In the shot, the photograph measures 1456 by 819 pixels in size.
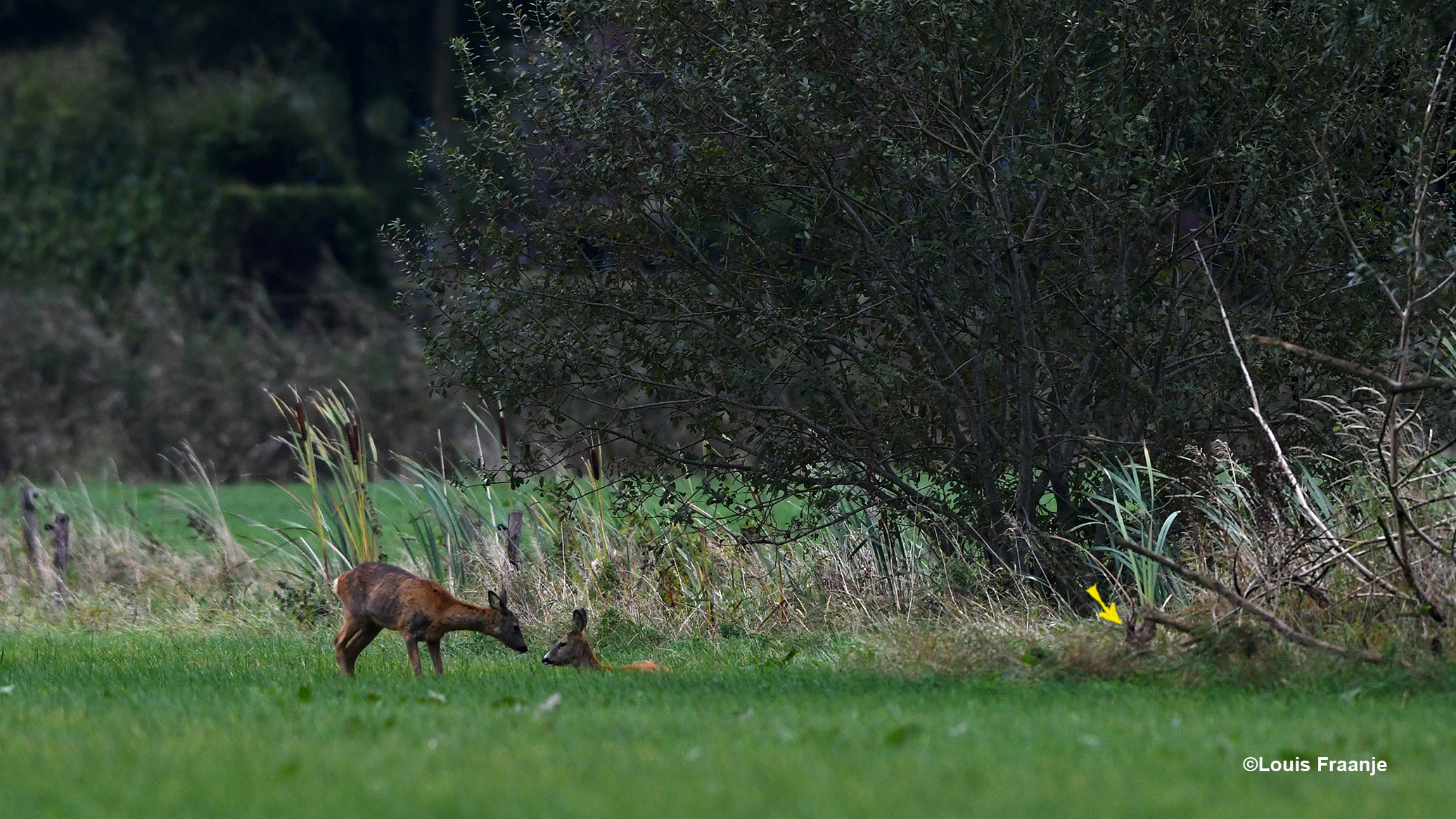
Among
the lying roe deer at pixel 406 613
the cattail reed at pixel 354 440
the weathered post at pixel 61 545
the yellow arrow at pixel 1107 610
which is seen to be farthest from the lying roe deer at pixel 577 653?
the weathered post at pixel 61 545

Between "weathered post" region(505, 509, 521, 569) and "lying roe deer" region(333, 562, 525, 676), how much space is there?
112 inches

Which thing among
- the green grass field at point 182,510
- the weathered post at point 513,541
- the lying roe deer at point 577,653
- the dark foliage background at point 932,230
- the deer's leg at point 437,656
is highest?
the dark foliage background at point 932,230

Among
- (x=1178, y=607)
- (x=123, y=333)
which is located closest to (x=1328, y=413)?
(x=1178, y=607)

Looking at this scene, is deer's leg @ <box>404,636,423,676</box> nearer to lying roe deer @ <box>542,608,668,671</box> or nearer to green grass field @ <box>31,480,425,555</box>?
lying roe deer @ <box>542,608,668,671</box>

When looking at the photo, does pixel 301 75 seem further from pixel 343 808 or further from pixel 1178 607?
pixel 343 808

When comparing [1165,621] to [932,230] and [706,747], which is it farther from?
[932,230]

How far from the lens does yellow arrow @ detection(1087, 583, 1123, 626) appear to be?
30.0 ft

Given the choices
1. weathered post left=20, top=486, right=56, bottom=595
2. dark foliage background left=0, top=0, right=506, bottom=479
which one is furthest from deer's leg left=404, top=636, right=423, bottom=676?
dark foliage background left=0, top=0, right=506, bottom=479

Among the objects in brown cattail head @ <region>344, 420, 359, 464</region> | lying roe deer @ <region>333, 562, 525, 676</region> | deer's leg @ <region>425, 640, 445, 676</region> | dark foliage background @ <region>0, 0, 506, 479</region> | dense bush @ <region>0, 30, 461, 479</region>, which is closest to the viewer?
lying roe deer @ <region>333, 562, 525, 676</region>

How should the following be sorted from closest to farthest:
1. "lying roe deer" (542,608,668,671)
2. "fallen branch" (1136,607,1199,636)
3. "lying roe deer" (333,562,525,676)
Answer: "fallen branch" (1136,607,1199,636)
"lying roe deer" (333,562,525,676)
"lying roe deer" (542,608,668,671)

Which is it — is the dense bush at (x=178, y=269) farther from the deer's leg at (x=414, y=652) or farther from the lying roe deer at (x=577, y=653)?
the deer's leg at (x=414, y=652)

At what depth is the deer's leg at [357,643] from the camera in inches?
368

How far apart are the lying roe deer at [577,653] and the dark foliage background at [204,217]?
18.9m

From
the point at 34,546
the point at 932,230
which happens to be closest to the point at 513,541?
the point at 932,230
